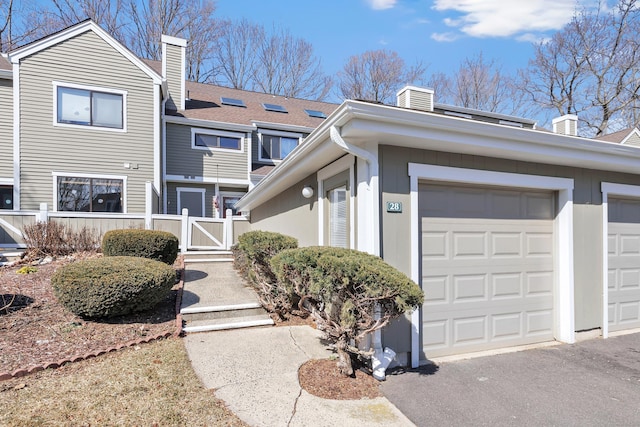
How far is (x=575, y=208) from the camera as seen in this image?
16.9ft

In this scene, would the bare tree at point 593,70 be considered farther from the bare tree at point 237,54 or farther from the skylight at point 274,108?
the bare tree at point 237,54

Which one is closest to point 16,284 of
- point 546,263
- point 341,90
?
point 546,263

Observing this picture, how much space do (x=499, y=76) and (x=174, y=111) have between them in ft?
68.7

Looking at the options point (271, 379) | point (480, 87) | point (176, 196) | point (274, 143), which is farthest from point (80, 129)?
point (480, 87)

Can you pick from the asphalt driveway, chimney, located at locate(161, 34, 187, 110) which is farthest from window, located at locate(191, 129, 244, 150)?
the asphalt driveway

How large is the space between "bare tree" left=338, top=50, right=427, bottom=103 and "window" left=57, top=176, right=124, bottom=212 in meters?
17.0

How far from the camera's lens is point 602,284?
536 cm

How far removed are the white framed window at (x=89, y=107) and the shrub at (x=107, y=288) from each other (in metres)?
8.34

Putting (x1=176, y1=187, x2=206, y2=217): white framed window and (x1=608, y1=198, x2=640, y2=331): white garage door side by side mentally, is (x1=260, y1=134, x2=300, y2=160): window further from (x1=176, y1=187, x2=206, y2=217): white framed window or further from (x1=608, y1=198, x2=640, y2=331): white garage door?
(x1=608, y1=198, x2=640, y2=331): white garage door

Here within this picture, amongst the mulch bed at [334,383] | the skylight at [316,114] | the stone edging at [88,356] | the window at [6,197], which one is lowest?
the mulch bed at [334,383]

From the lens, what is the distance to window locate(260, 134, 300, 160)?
15.3 metres

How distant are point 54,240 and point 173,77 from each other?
28.3ft

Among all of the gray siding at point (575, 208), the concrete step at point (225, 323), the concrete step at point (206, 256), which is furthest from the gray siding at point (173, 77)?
the gray siding at point (575, 208)

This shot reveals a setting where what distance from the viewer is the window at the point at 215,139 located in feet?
45.2
